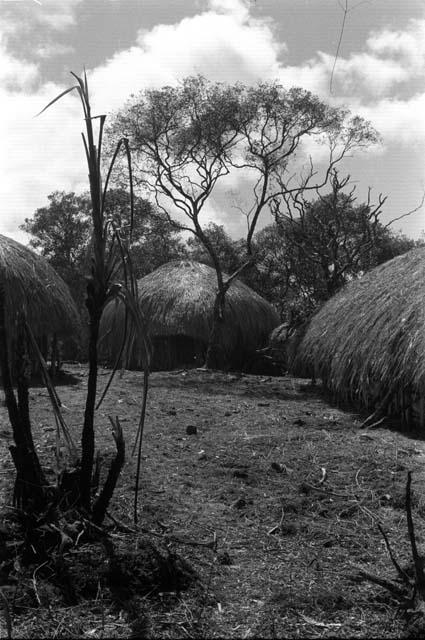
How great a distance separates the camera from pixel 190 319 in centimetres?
1482

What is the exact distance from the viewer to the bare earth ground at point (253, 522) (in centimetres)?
258

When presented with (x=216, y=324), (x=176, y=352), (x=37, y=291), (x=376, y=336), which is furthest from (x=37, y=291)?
(x=376, y=336)

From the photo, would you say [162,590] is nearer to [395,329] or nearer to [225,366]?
[395,329]

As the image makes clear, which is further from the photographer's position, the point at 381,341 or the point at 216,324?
the point at 216,324

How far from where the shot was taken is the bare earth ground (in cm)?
258

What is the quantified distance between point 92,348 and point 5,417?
3.66 meters

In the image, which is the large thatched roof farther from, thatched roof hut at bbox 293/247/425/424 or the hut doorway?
thatched roof hut at bbox 293/247/425/424

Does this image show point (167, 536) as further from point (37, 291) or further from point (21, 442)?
point (37, 291)

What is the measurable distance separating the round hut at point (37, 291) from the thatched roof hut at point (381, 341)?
14.1 feet

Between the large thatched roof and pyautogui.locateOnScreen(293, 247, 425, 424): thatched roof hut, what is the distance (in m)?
4.29

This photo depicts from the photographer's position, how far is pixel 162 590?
9.04 feet

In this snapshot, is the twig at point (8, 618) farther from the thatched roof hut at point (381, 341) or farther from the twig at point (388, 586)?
the thatched roof hut at point (381, 341)

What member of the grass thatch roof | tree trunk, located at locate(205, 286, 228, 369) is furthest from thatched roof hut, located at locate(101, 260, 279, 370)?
the grass thatch roof

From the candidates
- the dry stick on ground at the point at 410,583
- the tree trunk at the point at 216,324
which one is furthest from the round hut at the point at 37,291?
the dry stick on ground at the point at 410,583
